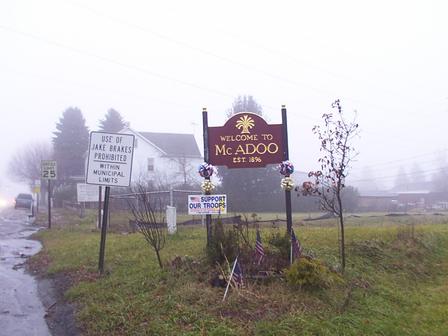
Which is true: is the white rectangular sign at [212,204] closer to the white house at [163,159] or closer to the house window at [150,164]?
the white house at [163,159]

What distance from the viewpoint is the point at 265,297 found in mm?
6551

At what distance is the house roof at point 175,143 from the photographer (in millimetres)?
52750

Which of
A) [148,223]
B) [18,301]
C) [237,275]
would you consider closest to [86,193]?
[148,223]

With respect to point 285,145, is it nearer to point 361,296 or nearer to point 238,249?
point 238,249

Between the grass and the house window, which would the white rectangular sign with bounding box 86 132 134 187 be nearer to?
the grass

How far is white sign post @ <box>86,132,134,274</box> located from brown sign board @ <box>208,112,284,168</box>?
1801 mm

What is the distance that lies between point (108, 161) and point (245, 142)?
2.89m

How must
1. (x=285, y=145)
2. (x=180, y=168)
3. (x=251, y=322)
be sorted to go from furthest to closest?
(x=180, y=168) → (x=285, y=145) → (x=251, y=322)

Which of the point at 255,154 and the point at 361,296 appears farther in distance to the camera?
the point at 255,154

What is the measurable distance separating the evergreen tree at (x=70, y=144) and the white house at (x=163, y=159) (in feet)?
40.7

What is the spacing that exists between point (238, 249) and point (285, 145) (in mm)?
2773

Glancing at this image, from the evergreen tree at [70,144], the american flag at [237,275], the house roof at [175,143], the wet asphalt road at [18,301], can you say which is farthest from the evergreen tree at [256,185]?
the evergreen tree at [70,144]

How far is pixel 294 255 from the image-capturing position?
779 cm

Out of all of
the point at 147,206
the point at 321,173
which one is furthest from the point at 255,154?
the point at 147,206
